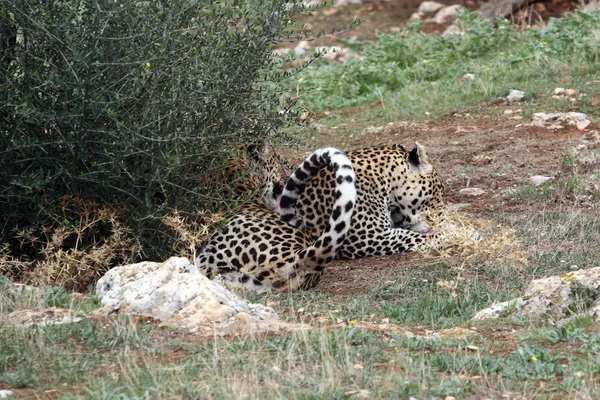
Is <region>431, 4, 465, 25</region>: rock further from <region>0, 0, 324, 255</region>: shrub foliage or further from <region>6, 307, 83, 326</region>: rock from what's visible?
<region>6, 307, 83, 326</region>: rock

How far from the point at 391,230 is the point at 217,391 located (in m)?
4.41

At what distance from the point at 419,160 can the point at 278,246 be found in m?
1.91

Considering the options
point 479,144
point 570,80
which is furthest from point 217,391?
point 570,80

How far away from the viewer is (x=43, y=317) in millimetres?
5543

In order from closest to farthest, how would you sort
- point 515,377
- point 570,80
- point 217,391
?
point 217,391 < point 515,377 < point 570,80

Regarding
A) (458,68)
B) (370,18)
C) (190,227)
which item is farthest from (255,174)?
(370,18)

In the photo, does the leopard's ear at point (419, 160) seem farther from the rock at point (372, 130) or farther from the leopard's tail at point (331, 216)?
the rock at point (372, 130)

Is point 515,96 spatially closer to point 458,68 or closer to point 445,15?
point 458,68

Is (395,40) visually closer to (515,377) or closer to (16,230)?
(16,230)

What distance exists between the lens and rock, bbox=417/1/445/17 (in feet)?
69.4

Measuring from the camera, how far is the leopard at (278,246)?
23.8 feet

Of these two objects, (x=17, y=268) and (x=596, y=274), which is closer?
(x=596, y=274)

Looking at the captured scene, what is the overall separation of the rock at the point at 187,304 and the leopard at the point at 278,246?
1414mm

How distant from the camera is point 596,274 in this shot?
5.97 m
